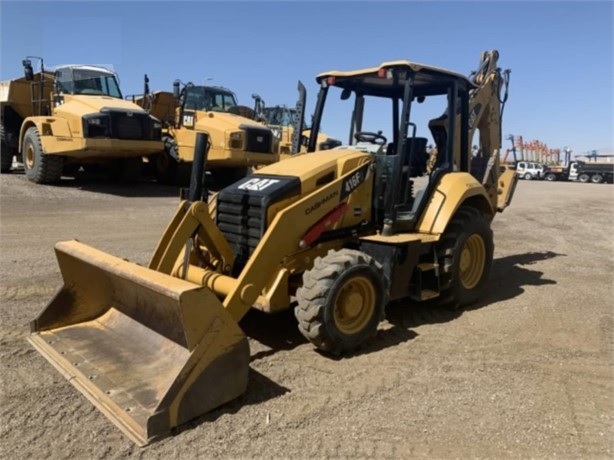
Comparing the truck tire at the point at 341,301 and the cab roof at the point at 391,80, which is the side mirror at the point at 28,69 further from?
the truck tire at the point at 341,301

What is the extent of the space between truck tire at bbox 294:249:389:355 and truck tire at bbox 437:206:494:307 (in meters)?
1.15

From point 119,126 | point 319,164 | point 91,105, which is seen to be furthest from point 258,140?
point 319,164

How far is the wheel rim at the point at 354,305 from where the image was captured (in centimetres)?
438

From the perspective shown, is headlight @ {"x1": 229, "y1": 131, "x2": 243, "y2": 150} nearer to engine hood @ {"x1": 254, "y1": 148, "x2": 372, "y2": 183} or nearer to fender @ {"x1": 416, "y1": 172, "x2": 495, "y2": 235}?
fender @ {"x1": 416, "y1": 172, "x2": 495, "y2": 235}

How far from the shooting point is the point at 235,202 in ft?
15.8

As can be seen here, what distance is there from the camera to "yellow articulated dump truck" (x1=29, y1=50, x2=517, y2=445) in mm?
3492

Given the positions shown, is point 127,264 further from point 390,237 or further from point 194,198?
point 390,237

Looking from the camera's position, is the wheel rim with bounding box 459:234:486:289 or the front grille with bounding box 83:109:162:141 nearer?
the wheel rim with bounding box 459:234:486:289

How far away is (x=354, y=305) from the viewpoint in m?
4.49

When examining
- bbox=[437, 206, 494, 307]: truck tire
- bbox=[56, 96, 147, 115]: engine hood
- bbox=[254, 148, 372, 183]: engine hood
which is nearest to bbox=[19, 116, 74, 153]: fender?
bbox=[56, 96, 147, 115]: engine hood

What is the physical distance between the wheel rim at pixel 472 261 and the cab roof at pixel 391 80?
1692 mm

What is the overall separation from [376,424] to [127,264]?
2090mm

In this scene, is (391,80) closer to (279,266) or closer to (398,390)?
(279,266)

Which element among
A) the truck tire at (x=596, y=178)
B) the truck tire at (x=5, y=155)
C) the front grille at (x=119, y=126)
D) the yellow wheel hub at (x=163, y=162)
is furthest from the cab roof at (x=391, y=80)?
the truck tire at (x=596, y=178)
